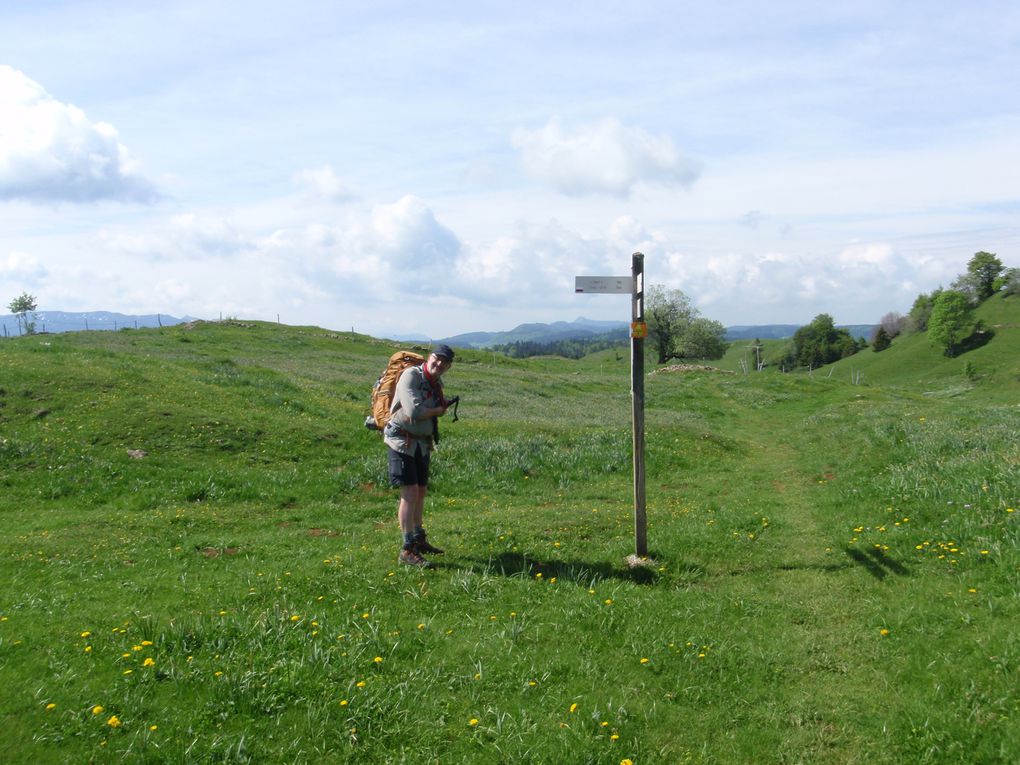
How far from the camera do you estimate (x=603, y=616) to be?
7.69 m

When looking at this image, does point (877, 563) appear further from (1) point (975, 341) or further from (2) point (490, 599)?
(1) point (975, 341)

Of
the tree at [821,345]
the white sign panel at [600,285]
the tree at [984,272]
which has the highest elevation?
the tree at [984,272]

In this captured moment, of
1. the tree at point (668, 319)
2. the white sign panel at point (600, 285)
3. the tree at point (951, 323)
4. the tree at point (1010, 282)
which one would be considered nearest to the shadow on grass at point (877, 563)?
the white sign panel at point (600, 285)

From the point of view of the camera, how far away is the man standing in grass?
30.3 ft

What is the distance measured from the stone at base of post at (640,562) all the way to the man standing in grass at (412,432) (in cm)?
293

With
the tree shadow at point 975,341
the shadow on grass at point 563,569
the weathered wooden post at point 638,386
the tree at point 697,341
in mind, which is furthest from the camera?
the tree shadow at point 975,341

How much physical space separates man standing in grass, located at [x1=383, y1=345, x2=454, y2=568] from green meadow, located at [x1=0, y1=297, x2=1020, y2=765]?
2.30ft

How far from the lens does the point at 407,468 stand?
931 centimetres

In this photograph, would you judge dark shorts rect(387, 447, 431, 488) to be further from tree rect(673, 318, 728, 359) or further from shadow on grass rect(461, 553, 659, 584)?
tree rect(673, 318, 728, 359)

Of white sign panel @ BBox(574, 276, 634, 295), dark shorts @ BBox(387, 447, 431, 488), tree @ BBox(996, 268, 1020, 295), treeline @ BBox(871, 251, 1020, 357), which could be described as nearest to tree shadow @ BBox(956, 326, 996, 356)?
treeline @ BBox(871, 251, 1020, 357)

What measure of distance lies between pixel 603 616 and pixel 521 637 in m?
1.10

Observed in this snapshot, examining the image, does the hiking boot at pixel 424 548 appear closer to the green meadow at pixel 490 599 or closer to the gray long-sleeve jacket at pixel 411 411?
the green meadow at pixel 490 599

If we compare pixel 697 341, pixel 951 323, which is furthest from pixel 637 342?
pixel 951 323

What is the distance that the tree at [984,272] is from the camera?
408ft
